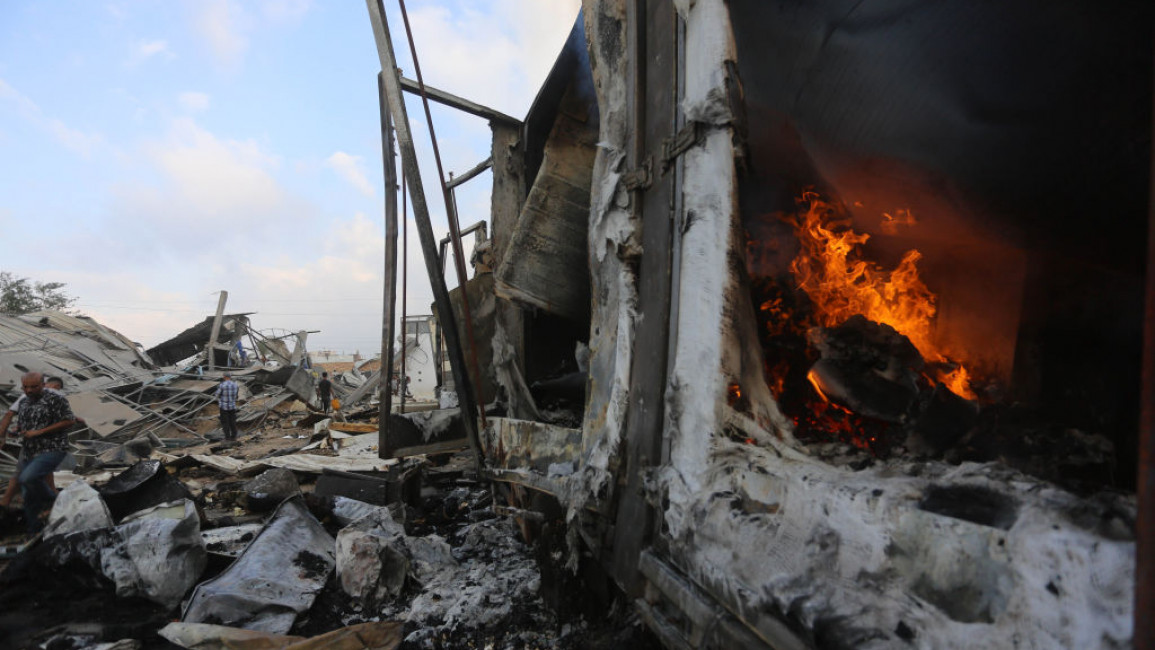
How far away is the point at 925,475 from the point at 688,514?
0.88 meters

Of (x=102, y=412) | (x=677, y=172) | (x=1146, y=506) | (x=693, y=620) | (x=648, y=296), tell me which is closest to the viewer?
(x=1146, y=506)

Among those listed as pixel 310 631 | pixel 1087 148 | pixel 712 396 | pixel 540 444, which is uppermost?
pixel 1087 148

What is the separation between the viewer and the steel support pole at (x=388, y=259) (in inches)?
171

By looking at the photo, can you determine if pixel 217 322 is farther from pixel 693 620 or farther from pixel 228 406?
pixel 693 620

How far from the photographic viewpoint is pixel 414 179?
396 cm

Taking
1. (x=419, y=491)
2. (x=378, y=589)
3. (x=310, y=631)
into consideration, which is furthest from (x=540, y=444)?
(x=419, y=491)

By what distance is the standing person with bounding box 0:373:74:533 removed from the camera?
5.08m

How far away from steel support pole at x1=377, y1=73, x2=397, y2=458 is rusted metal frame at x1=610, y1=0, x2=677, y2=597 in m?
2.48

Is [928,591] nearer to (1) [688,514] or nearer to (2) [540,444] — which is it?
(1) [688,514]

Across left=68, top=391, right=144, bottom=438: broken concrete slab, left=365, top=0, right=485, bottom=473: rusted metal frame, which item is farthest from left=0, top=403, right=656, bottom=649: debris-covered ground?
left=68, top=391, right=144, bottom=438: broken concrete slab

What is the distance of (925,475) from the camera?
141 centimetres

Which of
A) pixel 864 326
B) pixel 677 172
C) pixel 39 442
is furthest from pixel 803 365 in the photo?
pixel 39 442

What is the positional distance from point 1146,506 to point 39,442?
299 inches

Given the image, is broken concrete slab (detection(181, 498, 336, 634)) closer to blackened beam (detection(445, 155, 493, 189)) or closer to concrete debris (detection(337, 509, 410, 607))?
concrete debris (detection(337, 509, 410, 607))
